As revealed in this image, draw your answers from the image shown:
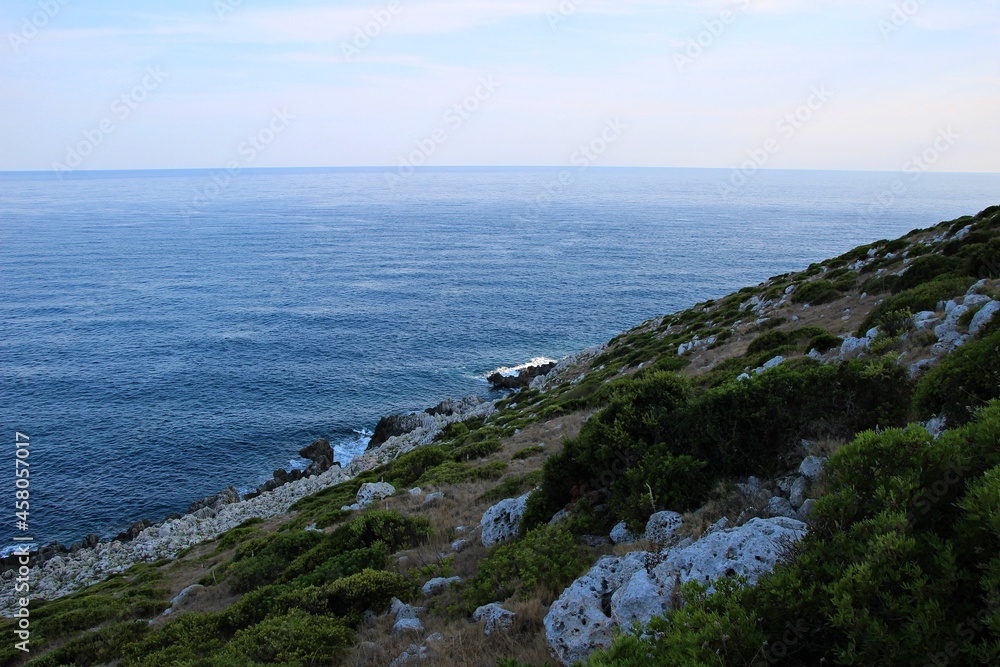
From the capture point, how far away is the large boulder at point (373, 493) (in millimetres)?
22659

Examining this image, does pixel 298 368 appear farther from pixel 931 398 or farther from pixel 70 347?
pixel 931 398

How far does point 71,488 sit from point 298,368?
75.3 ft

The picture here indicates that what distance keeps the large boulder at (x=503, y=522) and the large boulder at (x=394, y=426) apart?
1333 inches

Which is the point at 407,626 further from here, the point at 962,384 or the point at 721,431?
the point at 962,384

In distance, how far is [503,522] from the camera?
12.2 meters

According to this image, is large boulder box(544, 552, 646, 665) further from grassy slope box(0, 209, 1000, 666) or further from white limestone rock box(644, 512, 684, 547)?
white limestone rock box(644, 512, 684, 547)

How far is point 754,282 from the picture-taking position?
3593 inches

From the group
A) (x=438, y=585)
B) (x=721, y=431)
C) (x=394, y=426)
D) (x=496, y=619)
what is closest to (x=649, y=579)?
(x=496, y=619)

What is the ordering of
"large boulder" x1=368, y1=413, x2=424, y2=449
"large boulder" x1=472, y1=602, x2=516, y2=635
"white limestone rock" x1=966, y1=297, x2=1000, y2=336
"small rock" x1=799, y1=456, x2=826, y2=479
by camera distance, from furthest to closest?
"large boulder" x1=368, y1=413, x2=424, y2=449 < "white limestone rock" x1=966, y1=297, x2=1000, y2=336 < "large boulder" x1=472, y1=602, x2=516, y2=635 < "small rock" x1=799, y1=456, x2=826, y2=479

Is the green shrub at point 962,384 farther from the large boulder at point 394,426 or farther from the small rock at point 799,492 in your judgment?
the large boulder at point 394,426

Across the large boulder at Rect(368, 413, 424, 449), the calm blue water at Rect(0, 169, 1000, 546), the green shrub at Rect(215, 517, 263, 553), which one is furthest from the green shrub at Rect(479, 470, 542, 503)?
the calm blue water at Rect(0, 169, 1000, 546)

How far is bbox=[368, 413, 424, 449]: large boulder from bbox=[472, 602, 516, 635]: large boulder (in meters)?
37.6

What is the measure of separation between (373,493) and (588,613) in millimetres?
17793

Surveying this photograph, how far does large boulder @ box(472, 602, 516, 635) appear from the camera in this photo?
8195 mm
